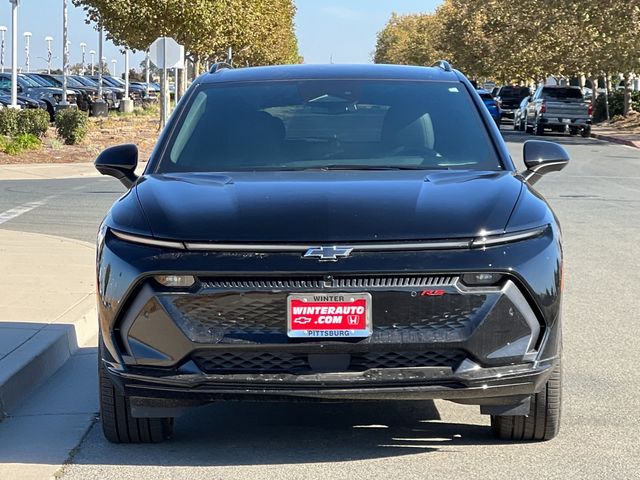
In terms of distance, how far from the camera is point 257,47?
75.9 metres

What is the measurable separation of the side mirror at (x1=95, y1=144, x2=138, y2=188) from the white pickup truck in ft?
137

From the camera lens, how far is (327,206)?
535cm

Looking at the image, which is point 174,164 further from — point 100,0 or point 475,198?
point 100,0

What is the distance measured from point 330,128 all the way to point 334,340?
1.84m

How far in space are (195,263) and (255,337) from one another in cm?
38

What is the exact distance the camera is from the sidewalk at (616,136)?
4231 cm

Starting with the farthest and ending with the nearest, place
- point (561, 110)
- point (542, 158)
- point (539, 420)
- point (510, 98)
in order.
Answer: point (510, 98) → point (561, 110) → point (542, 158) → point (539, 420)

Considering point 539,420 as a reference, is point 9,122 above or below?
below

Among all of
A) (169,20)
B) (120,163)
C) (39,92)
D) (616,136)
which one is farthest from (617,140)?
(120,163)

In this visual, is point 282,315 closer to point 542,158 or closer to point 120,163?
point 120,163

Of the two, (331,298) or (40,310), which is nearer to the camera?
(331,298)

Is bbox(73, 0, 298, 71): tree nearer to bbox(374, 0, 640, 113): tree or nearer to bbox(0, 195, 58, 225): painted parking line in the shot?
bbox(374, 0, 640, 113): tree

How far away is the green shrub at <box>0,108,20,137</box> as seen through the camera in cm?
2989

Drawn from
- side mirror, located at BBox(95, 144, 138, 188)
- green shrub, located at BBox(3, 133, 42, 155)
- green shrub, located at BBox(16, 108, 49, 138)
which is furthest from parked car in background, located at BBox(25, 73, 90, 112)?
side mirror, located at BBox(95, 144, 138, 188)
